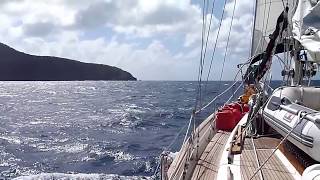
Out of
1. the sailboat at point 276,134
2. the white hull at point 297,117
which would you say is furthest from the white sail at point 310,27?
the white hull at point 297,117

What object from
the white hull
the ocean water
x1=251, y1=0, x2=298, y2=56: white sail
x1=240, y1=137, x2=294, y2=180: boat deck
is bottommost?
the ocean water

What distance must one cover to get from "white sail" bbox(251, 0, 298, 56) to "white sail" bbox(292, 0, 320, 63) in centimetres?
456

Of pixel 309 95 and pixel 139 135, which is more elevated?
pixel 309 95

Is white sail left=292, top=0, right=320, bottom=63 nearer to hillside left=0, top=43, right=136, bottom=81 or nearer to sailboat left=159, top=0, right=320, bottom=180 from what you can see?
sailboat left=159, top=0, right=320, bottom=180

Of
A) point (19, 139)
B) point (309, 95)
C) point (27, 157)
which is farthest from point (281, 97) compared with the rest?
point (19, 139)

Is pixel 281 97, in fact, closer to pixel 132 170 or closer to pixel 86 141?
pixel 132 170

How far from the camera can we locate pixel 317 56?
571 centimetres

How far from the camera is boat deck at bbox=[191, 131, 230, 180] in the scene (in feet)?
18.2

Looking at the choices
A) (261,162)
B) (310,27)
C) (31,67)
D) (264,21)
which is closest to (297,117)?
(261,162)

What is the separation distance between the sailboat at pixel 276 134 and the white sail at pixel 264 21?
257cm

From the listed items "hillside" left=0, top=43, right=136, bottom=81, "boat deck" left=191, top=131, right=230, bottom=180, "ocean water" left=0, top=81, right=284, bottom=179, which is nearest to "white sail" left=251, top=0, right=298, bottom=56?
"ocean water" left=0, top=81, right=284, bottom=179

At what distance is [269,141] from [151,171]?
6.41m

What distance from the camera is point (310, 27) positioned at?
5895 millimetres

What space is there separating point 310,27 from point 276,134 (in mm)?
1939
